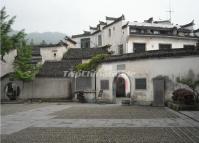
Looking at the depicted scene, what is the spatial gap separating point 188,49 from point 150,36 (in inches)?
596

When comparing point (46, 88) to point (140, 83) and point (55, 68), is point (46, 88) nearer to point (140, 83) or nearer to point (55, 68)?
point (55, 68)

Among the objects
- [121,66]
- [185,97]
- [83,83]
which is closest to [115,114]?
[185,97]

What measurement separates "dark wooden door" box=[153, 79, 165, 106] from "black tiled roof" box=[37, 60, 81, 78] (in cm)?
1042

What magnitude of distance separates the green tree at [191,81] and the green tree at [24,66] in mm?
13516

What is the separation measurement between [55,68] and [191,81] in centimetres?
1648

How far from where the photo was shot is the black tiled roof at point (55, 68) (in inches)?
1125

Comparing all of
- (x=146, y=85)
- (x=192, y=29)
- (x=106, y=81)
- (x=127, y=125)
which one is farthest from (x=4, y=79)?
(x=192, y=29)

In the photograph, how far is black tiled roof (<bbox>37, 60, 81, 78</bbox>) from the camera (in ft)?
93.7

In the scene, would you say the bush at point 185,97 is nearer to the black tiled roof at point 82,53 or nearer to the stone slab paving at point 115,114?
the stone slab paving at point 115,114

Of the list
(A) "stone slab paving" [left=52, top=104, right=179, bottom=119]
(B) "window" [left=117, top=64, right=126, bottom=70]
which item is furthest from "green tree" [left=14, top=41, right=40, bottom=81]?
(A) "stone slab paving" [left=52, top=104, right=179, bottom=119]

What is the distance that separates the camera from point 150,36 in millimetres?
35469

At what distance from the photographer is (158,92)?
2092 cm

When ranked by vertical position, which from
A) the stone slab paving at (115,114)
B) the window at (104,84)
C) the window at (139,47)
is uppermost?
the window at (139,47)

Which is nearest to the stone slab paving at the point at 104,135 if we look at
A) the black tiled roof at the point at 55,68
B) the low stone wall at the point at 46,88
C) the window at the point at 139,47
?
the low stone wall at the point at 46,88
